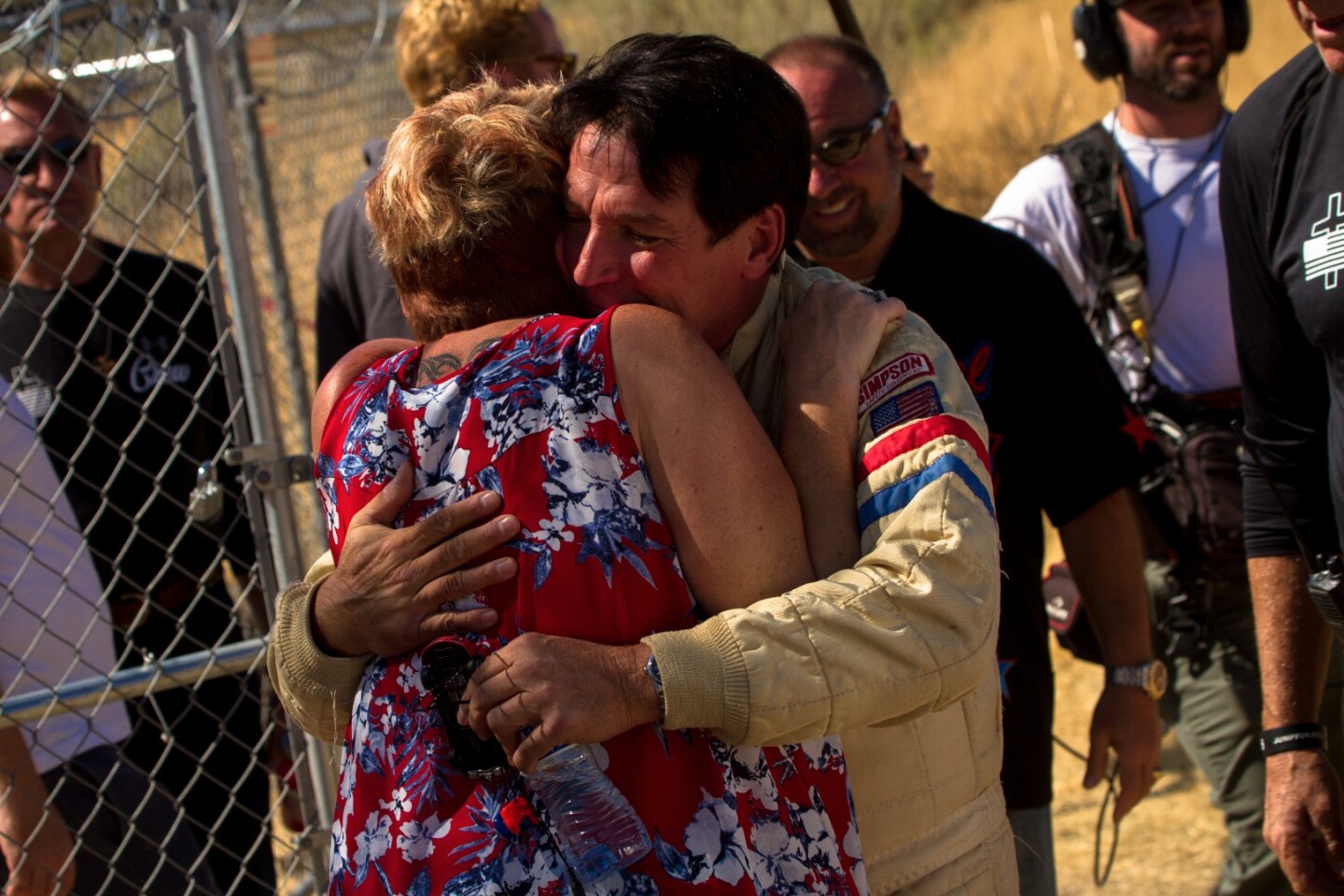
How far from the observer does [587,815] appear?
153 centimetres

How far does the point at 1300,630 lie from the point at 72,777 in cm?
268

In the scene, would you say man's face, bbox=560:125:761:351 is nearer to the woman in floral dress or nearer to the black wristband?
the woman in floral dress

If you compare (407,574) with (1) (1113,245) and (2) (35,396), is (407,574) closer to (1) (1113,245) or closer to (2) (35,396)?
(2) (35,396)

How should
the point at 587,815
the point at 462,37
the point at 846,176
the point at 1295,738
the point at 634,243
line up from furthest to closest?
the point at 462,37 → the point at 846,176 → the point at 1295,738 → the point at 634,243 → the point at 587,815

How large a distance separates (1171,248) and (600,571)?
2.84m

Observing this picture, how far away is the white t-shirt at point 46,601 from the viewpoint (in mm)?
2973

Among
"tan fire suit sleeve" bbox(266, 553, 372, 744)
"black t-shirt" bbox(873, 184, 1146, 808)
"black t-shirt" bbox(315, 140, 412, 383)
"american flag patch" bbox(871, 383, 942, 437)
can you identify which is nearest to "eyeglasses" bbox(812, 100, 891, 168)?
"black t-shirt" bbox(873, 184, 1146, 808)

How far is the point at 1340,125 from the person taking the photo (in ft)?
7.38

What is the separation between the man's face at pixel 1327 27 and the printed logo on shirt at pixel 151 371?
2869 millimetres

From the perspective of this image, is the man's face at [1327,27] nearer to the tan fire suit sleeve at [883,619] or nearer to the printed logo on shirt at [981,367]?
the printed logo on shirt at [981,367]

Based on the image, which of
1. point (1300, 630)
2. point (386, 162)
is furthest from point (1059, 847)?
point (386, 162)

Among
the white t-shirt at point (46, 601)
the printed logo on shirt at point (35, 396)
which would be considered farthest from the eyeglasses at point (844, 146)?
the printed logo on shirt at point (35, 396)

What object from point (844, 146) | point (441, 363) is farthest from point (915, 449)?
point (844, 146)

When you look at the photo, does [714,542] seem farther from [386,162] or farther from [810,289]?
[386,162]
